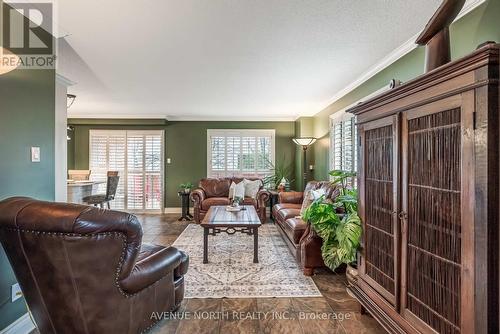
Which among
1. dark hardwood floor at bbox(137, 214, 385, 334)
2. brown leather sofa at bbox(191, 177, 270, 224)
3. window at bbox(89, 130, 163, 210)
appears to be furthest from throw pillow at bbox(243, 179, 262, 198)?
dark hardwood floor at bbox(137, 214, 385, 334)

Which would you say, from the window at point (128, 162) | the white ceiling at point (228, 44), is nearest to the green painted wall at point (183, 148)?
the window at point (128, 162)

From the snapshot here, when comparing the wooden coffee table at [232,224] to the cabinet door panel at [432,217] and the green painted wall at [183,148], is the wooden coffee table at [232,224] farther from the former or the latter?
the green painted wall at [183,148]

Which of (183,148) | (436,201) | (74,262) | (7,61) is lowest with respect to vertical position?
(74,262)

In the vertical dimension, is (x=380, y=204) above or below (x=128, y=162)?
below

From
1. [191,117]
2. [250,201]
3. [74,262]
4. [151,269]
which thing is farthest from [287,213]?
[191,117]

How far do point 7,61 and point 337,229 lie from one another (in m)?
2.85

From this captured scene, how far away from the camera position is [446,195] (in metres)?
1.44

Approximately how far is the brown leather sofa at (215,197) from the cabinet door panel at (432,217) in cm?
424

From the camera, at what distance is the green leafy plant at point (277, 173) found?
23.4 ft

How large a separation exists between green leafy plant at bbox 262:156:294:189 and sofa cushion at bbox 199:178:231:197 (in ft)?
3.40

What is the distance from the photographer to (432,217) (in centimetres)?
154

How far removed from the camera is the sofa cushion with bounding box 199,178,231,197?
6.52 m

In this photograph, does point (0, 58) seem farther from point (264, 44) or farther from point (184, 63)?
point (264, 44)

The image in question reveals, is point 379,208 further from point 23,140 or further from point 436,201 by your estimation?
point 23,140
